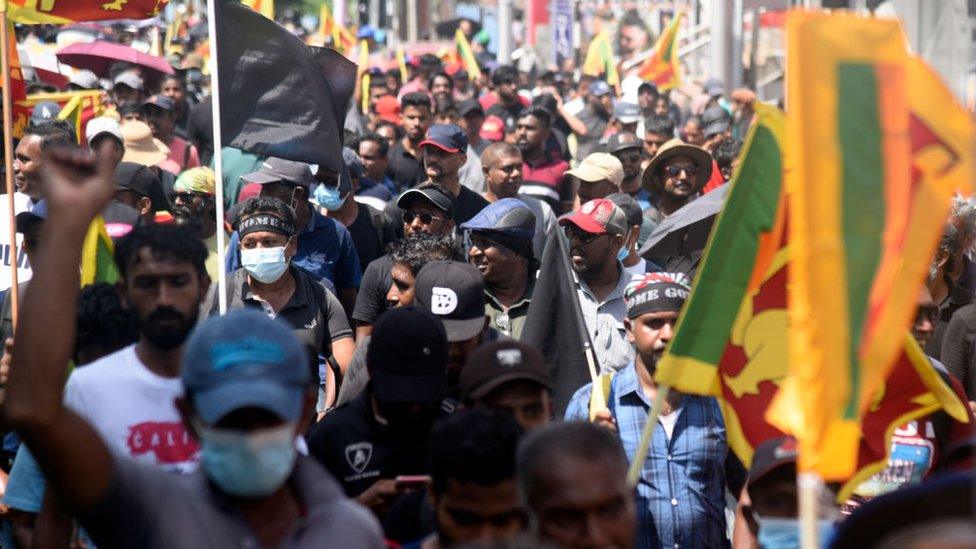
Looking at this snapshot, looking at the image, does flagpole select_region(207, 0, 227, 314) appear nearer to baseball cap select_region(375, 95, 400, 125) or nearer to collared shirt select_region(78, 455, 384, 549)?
collared shirt select_region(78, 455, 384, 549)

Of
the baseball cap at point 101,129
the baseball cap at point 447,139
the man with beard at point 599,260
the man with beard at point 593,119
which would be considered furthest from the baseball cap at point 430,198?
the man with beard at point 593,119

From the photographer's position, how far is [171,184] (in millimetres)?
11859

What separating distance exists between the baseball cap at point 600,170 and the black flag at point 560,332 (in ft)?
13.2

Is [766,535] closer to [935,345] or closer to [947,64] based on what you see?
[947,64]

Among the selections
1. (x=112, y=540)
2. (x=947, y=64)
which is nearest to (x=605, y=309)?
(x=947, y=64)

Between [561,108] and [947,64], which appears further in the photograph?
[561,108]

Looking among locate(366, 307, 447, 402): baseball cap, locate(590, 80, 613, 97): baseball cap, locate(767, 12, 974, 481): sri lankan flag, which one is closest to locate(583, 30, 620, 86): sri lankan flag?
locate(590, 80, 613, 97): baseball cap

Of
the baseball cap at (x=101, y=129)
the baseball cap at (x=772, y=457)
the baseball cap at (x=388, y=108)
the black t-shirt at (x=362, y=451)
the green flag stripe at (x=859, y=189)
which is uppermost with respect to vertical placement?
the green flag stripe at (x=859, y=189)

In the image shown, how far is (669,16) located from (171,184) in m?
38.3

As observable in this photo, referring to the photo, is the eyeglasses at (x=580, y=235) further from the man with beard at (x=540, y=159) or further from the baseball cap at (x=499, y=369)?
the man with beard at (x=540, y=159)

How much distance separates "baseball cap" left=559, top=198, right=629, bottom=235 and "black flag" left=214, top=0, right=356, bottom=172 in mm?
1209

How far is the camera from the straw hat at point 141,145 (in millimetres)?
12080

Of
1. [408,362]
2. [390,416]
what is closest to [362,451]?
[390,416]

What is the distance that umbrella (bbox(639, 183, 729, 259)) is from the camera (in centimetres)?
858
